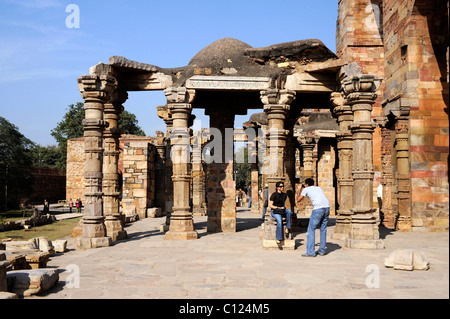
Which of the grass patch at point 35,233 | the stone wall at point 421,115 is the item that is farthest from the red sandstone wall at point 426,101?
the grass patch at point 35,233

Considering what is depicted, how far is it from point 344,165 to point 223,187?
3662mm

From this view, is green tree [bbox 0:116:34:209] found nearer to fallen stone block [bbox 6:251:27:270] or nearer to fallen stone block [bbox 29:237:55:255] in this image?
fallen stone block [bbox 29:237:55:255]

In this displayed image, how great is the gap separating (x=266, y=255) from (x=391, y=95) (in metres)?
8.61

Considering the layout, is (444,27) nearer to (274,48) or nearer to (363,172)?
(274,48)

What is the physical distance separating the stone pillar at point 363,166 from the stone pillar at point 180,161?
12.7 feet

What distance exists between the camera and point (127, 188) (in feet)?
62.5

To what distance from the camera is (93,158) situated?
30.9ft

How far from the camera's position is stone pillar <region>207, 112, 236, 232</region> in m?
12.7

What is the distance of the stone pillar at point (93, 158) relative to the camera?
9273mm

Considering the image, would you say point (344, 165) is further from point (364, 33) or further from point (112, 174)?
point (364, 33)

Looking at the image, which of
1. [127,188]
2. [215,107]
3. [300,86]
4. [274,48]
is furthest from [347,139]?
[127,188]

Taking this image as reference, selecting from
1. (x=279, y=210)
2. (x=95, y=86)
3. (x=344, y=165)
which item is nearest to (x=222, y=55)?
(x=95, y=86)

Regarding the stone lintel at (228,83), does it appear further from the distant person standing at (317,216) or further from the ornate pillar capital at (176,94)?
the distant person standing at (317,216)

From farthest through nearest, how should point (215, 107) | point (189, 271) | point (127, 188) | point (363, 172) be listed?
point (127, 188) → point (215, 107) → point (363, 172) → point (189, 271)
